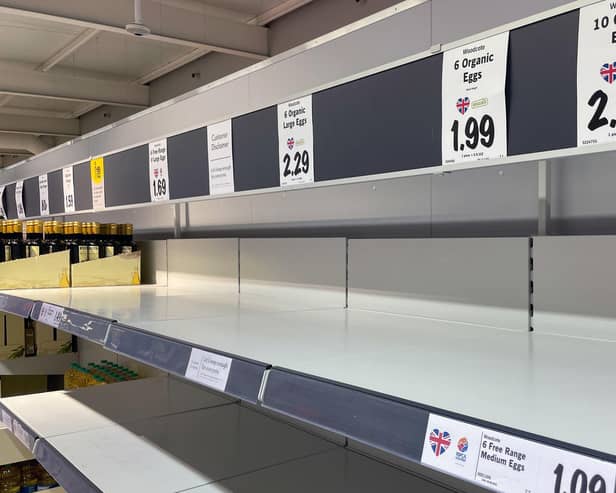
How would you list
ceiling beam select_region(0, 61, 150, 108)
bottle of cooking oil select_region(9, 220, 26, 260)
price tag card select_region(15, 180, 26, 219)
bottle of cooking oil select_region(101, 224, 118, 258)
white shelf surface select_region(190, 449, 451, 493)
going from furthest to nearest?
ceiling beam select_region(0, 61, 150, 108), price tag card select_region(15, 180, 26, 219), bottle of cooking oil select_region(101, 224, 118, 258), bottle of cooking oil select_region(9, 220, 26, 260), white shelf surface select_region(190, 449, 451, 493)

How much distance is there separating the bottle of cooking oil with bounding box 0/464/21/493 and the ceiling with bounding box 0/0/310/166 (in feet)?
7.76

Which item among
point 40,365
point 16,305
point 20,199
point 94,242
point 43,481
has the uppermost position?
point 20,199

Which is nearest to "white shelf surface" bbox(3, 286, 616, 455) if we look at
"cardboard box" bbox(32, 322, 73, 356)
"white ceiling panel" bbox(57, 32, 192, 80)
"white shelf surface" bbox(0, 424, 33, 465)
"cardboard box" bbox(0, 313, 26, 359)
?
"white shelf surface" bbox(0, 424, 33, 465)

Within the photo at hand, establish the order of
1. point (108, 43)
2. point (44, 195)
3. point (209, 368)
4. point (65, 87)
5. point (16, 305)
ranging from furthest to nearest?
point (65, 87)
point (108, 43)
point (44, 195)
point (16, 305)
point (209, 368)

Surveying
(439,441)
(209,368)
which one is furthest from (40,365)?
(439,441)

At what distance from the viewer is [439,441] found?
2.00 feet

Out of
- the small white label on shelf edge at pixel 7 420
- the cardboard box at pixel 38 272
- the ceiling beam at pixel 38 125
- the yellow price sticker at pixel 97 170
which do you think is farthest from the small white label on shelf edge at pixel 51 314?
the ceiling beam at pixel 38 125

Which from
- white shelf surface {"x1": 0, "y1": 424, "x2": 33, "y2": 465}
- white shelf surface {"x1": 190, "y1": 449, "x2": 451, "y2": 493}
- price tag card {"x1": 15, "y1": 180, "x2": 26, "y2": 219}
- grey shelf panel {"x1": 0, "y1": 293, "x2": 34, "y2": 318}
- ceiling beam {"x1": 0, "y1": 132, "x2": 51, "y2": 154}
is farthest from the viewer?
ceiling beam {"x1": 0, "y1": 132, "x2": 51, "y2": 154}

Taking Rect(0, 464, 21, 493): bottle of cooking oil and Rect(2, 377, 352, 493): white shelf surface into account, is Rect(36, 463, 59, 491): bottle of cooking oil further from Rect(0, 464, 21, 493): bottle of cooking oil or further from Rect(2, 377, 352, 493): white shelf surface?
Rect(2, 377, 352, 493): white shelf surface

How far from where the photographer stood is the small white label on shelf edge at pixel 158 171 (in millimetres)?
2455

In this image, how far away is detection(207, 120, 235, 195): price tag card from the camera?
2.04 meters

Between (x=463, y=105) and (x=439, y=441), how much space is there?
0.78 metres

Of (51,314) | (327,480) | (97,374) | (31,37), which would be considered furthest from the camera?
(31,37)

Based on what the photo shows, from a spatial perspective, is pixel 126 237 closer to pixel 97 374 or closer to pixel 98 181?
pixel 98 181
